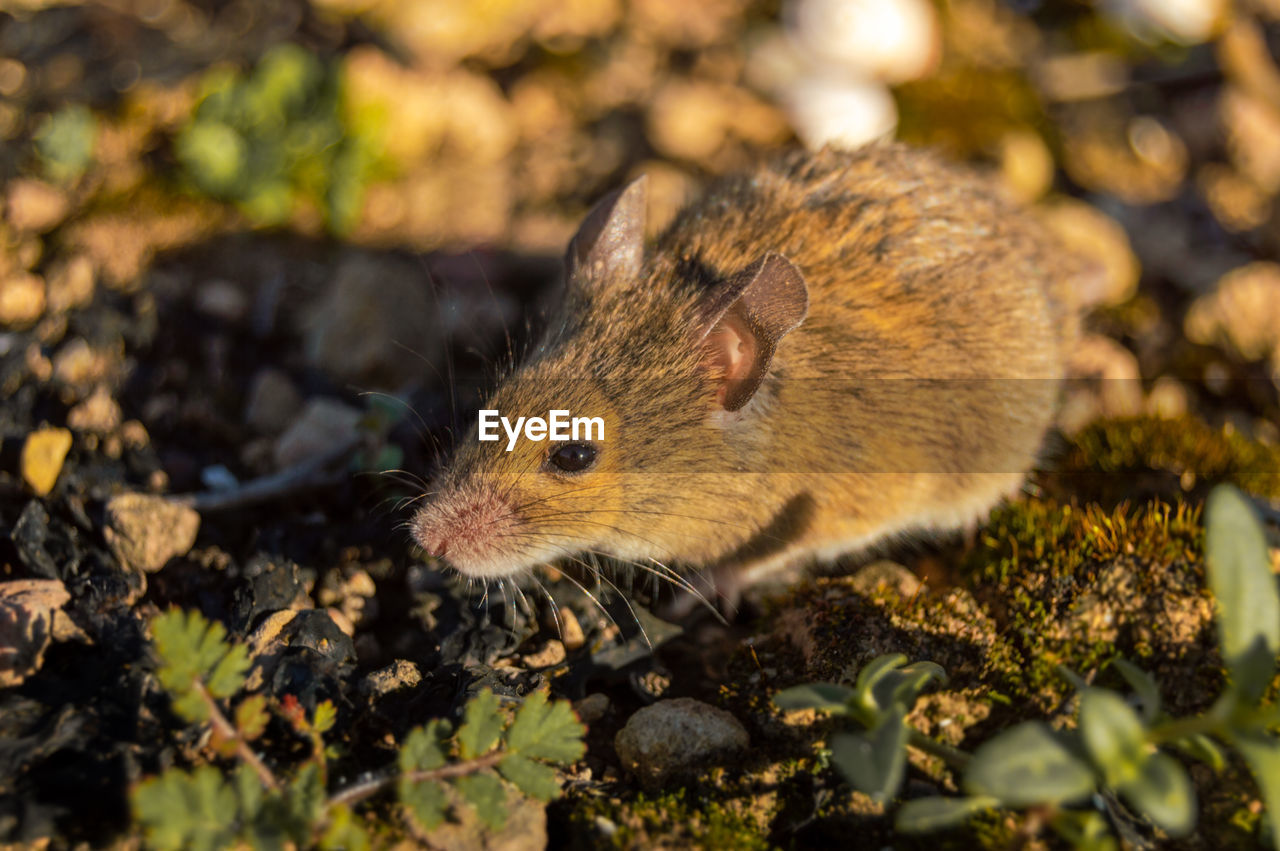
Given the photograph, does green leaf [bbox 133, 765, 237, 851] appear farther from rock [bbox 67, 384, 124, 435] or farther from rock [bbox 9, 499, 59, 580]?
rock [bbox 67, 384, 124, 435]

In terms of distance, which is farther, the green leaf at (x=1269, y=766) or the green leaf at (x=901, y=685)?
the green leaf at (x=901, y=685)

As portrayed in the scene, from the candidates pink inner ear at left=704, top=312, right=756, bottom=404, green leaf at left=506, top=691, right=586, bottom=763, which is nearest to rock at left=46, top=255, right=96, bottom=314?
pink inner ear at left=704, top=312, right=756, bottom=404

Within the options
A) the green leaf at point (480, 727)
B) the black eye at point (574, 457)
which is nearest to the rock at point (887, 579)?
the black eye at point (574, 457)

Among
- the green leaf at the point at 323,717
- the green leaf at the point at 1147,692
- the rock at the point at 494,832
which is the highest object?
the green leaf at the point at 323,717

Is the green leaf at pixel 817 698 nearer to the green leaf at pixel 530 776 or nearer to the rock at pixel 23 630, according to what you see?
the green leaf at pixel 530 776

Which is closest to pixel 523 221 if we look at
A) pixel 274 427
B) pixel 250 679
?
pixel 274 427

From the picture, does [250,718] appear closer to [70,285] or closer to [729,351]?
[729,351]
